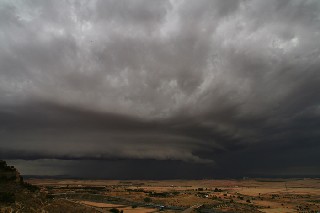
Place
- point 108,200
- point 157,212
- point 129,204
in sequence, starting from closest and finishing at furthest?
1. point 157,212
2. point 129,204
3. point 108,200

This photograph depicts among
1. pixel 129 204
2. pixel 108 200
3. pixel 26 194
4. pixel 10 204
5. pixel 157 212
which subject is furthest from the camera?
pixel 108 200

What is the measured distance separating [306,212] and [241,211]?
28.4 meters

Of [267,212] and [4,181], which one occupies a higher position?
[4,181]

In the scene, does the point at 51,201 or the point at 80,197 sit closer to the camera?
the point at 51,201

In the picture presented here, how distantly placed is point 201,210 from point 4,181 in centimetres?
8447

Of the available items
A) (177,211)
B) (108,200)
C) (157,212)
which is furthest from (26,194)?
(108,200)

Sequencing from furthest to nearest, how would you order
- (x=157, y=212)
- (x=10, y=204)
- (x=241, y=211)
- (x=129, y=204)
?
(x=129, y=204) → (x=241, y=211) → (x=157, y=212) → (x=10, y=204)

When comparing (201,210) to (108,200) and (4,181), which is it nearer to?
(108,200)

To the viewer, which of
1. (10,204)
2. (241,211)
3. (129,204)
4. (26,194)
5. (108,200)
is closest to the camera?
(10,204)

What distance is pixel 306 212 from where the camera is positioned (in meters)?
127

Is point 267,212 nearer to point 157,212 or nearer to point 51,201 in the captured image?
point 157,212

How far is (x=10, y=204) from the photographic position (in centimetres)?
5738

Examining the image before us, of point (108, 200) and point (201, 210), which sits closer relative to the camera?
point (201, 210)

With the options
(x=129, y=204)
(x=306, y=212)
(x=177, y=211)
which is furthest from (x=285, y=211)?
(x=129, y=204)
